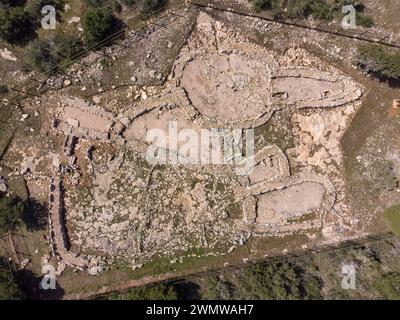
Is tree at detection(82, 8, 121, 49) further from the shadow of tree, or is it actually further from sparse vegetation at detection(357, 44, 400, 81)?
sparse vegetation at detection(357, 44, 400, 81)

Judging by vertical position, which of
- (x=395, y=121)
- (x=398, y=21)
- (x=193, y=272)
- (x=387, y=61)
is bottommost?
(x=193, y=272)

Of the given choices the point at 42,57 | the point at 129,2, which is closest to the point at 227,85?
the point at 129,2

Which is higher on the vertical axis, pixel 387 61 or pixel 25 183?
pixel 387 61

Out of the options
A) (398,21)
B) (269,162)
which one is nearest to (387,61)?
(398,21)

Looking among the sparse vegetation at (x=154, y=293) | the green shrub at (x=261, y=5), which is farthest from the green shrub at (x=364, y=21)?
the sparse vegetation at (x=154, y=293)

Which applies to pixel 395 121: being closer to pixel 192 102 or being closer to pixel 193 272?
pixel 192 102
